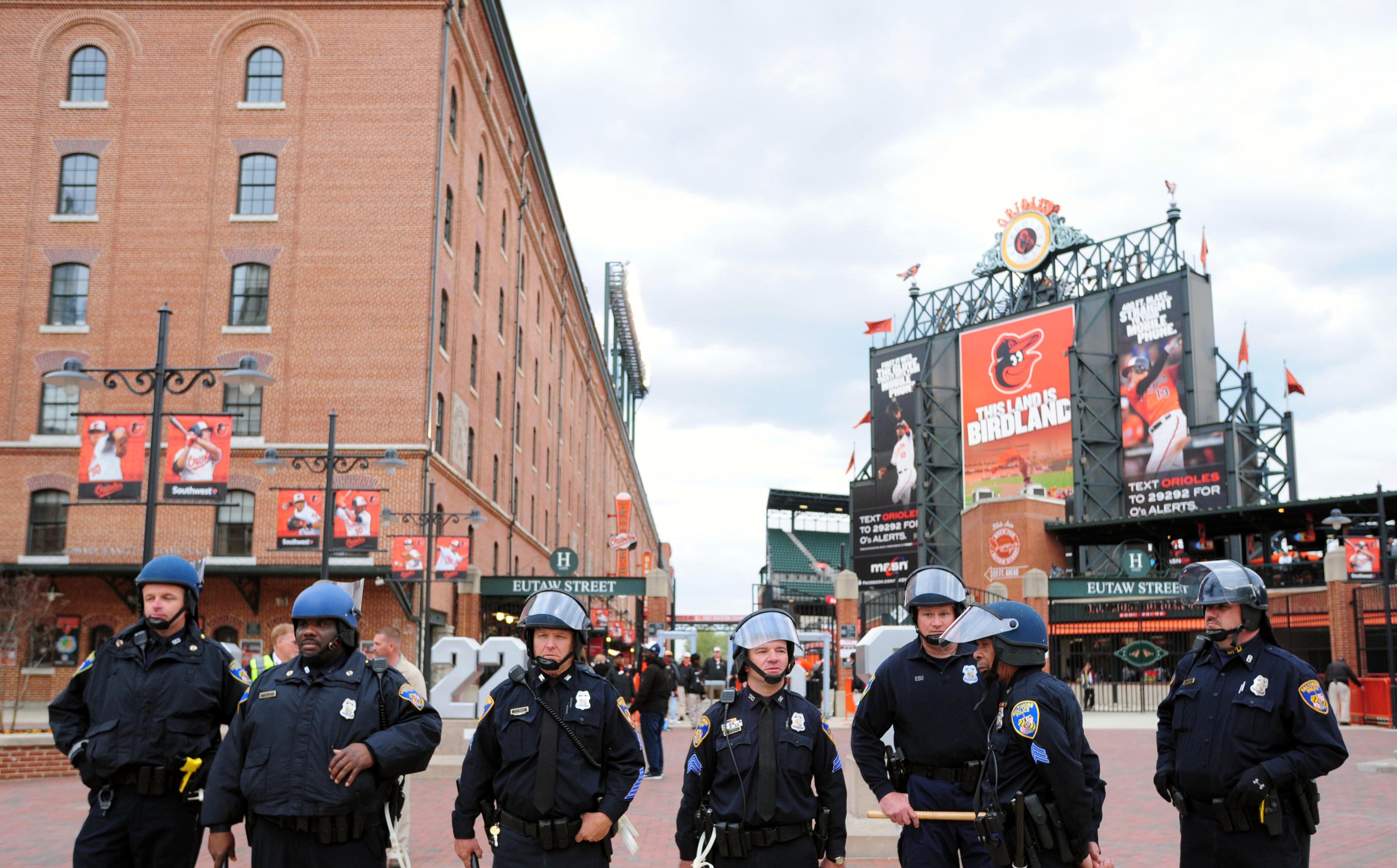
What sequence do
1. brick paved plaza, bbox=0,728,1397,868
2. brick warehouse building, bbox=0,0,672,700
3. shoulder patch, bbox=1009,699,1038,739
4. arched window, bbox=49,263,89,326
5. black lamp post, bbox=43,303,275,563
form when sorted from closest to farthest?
shoulder patch, bbox=1009,699,1038,739 → brick paved plaza, bbox=0,728,1397,868 → black lamp post, bbox=43,303,275,563 → brick warehouse building, bbox=0,0,672,700 → arched window, bbox=49,263,89,326

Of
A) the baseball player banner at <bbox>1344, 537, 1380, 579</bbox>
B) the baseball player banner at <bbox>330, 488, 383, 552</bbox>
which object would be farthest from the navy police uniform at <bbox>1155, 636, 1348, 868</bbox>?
the baseball player banner at <bbox>1344, 537, 1380, 579</bbox>

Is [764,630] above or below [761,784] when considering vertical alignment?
above

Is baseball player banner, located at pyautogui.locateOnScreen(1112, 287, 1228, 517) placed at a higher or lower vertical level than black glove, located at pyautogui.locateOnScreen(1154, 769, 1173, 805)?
higher

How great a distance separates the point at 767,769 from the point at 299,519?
2328 cm

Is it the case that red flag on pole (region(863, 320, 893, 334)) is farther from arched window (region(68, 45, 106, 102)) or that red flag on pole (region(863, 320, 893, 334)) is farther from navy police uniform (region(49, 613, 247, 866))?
navy police uniform (region(49, 613, 247, 866))

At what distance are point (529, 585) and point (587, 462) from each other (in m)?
39.7

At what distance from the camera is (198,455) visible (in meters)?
20.2

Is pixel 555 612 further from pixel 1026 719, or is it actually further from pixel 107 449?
pixel 107 449

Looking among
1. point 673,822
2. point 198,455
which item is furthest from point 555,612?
point 198,455

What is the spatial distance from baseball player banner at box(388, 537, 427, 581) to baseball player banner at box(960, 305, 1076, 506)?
1318 inches

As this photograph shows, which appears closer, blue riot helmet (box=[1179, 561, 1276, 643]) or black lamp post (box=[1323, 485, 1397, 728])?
blue riot helmet (box=[1179, 561, 1276, 643])

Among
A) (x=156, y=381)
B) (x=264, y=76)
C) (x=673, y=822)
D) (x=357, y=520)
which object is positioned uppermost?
(x=264, y=76)

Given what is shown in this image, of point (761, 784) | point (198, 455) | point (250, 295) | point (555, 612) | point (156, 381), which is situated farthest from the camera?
point (250, 295)

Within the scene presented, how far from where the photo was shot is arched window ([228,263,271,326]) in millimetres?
33500
